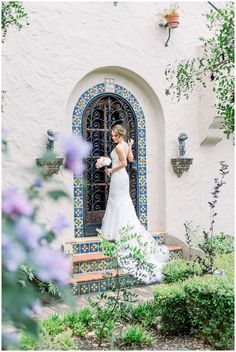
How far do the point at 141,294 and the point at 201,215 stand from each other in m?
2.72

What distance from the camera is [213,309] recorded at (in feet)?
13.4

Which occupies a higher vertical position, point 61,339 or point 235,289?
point 235,289

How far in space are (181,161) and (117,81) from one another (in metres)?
1.84

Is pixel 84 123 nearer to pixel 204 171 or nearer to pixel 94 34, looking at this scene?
pixel 94 34

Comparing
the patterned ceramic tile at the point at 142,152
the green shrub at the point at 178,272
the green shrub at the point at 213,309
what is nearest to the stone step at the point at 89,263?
the green shrub at the point at 178,272

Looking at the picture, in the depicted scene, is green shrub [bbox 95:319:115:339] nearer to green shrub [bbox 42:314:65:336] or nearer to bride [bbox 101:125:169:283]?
green shrub [bbox 42:314:65:336]

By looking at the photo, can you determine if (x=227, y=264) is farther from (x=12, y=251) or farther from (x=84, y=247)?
(x=12, y=251)

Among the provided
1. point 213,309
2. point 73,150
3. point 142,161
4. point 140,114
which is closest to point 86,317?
point 213,309

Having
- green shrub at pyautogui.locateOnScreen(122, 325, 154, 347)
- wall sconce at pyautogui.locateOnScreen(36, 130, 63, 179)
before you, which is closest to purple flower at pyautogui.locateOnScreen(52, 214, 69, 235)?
green shrub at pyautogui.locateOnScreen(122, 325, 154, 347)

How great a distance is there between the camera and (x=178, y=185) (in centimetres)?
820

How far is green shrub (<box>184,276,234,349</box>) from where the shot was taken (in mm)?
3991

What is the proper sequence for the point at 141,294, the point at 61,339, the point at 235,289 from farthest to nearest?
1. the point at 141,294
2. the point at 61,339
3. the point at 235,289

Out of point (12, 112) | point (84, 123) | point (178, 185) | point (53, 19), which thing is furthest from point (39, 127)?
point (178, 185)

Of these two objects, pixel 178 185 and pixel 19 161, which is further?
pixel 178 185
